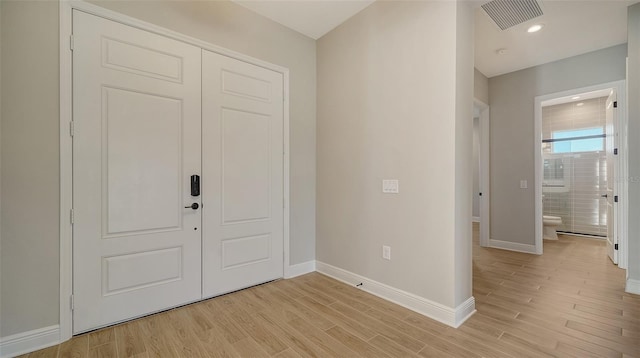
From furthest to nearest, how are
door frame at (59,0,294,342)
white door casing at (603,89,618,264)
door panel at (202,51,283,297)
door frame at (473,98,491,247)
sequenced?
1. door frame at (473,98,491,247)
2. white door casing at (603,89,618,264)
3. door panel at (202,51,283,297)
4. door frame at (59,0,294,342)

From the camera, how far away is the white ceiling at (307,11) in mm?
2727

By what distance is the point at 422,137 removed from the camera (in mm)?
2336

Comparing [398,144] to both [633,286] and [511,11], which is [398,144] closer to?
[511,11]

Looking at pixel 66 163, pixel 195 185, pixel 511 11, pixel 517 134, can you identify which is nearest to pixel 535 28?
pixel 511 11

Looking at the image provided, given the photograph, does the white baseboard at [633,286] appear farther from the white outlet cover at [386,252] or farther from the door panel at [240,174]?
the door panel at [240,174]

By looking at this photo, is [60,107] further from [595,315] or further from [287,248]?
[595,315]

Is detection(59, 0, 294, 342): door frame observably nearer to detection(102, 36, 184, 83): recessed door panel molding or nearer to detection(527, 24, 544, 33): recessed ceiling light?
detection(102, 36, 184, 83): recessed door panel molding

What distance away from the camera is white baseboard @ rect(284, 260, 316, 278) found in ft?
10.4

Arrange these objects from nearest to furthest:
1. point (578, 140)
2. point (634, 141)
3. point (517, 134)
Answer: point (634, 141)
point (517, 134)
point (578, 140)

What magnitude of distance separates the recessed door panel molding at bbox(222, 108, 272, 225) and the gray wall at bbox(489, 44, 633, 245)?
3973mm

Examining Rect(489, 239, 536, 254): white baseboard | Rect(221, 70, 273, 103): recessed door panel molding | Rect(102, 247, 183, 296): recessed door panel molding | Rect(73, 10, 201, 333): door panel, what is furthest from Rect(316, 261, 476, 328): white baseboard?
Rect(489, 239, 536, 254): white baseboard

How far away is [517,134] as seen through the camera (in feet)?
14.1

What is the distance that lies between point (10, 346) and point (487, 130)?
6.15 meters

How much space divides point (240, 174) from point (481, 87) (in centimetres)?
426
